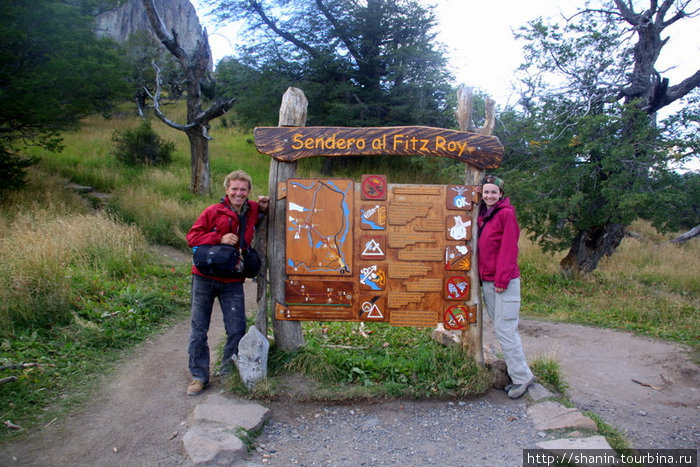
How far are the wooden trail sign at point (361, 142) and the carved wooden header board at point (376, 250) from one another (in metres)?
0.30

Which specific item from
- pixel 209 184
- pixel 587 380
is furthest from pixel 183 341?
pixel 209 184

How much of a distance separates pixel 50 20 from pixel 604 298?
44.2ft

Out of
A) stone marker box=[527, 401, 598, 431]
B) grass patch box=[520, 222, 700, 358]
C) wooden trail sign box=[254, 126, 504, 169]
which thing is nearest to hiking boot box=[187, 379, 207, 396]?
wooden trail sign box=[254, 126, 504, 169]

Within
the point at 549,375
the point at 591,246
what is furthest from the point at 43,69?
the point at 591,246

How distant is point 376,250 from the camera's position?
492cm

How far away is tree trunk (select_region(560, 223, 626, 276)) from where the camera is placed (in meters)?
11.2

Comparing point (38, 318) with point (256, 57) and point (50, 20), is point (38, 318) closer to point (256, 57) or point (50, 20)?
point (50, 20)

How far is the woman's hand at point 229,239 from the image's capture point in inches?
175

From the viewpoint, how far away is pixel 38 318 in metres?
5.89

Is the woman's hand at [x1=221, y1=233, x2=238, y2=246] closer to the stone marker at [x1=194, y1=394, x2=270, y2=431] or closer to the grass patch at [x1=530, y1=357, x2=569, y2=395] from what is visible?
the stone marker at [x1=194, y1=394, x2=270, y2=431]

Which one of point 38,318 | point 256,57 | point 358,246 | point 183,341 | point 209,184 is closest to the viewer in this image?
point 358,246

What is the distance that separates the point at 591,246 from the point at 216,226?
972cm

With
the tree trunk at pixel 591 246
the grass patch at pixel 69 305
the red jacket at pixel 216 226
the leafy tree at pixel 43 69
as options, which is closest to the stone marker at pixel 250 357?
the red jacket at pixel 216 226

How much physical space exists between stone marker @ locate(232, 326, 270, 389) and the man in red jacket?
0.67 ft
